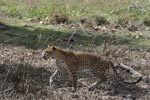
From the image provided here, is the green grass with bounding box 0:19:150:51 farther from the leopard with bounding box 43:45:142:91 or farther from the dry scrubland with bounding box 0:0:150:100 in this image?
the leopard with bounding box 43:45:142:91

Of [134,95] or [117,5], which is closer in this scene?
[134,95]

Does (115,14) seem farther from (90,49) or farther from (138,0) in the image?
(90,49)

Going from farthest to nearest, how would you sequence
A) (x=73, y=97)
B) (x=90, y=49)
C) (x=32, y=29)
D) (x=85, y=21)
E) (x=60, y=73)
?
(x=85, y=21)
(x=32, y=29)
(x=90, y=49)
(x=60, y=73)
(x=73, y=97)

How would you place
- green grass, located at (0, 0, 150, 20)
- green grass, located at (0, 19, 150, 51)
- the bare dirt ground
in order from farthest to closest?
green grass, located at (0, 0, 150, 20)
green grass, located at (0, 19, 150, 51)
the bare dirt ground

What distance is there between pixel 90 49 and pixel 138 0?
6786mm

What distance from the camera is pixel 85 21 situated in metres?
14.5

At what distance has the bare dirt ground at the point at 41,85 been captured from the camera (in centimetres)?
794

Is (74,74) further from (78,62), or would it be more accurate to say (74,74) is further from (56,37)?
(56,37)

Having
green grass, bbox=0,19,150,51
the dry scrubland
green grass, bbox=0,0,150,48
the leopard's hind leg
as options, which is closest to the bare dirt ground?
the dry scrubland

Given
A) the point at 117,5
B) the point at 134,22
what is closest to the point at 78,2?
the point at 117,5

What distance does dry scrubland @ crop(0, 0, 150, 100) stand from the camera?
8.45 m

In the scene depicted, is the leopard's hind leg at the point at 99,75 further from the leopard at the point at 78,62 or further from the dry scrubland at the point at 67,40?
the dry scrubland at the point at 67,40

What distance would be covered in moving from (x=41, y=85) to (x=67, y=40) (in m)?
3.81

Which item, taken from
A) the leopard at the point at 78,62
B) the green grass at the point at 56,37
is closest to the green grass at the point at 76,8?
the green grass at the point at 56,37
